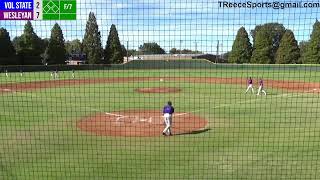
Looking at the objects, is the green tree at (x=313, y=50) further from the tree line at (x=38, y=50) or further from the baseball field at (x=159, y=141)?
the tree line at (x=38, y=50)

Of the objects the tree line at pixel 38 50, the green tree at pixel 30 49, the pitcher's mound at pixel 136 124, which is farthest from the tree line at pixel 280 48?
the green tree at pixel 30 49

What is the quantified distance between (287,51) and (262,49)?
6080 mm

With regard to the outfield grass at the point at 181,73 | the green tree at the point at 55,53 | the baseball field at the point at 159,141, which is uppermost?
the green tree at the point at 55,53

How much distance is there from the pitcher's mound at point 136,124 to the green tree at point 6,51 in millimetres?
30712

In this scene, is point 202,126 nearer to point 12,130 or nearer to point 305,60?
point 12,130

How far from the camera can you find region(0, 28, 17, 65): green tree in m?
46.3

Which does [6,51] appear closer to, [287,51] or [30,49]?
[30,49]

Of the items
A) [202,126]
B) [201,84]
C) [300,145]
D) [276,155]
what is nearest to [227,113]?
[202,126]

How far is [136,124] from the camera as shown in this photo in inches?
634

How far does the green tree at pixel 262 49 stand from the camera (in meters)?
36.6

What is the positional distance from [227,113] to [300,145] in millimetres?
6461

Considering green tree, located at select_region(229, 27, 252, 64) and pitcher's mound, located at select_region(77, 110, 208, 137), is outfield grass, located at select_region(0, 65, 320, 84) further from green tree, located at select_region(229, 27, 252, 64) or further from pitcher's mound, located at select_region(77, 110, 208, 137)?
pitcher's mound, located at select_region(77, 110, 208, 137)

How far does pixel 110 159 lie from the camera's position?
35.3ft

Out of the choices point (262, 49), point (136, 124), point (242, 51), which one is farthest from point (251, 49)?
point (136, 124)
